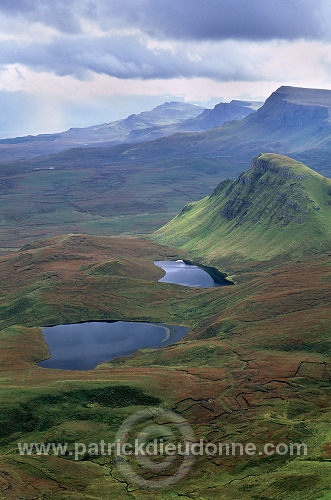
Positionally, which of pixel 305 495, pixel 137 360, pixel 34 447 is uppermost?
pixel 305 495

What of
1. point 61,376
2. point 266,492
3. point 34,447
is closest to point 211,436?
point 266,492

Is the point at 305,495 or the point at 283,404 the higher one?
the point at 305,495

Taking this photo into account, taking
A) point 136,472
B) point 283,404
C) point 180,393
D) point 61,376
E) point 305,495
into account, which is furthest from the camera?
point 61,376

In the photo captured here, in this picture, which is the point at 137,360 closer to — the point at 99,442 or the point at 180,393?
the point at 180,393

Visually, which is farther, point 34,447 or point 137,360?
point 137,360
